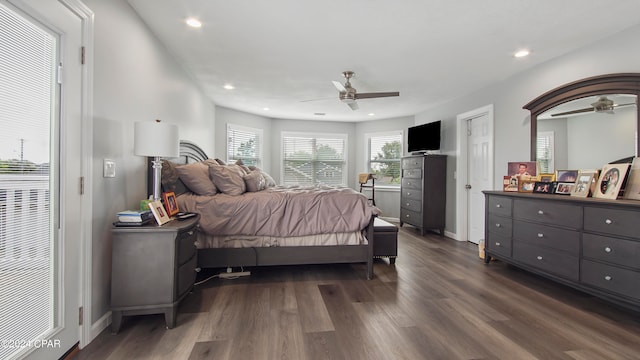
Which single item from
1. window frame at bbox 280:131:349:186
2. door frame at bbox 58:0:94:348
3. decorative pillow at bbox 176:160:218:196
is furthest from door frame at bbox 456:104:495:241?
door frame at bbox 58:0:94:348

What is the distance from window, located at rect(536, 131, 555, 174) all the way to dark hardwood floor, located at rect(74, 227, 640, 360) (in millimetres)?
1279

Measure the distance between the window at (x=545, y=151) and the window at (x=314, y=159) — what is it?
4.36 m

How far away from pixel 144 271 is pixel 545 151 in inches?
166

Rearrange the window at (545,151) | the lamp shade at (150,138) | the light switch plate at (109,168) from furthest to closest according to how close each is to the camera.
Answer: the window at (545,151)
the lamp shade at (150,138)
the light switch plate at (109,168)

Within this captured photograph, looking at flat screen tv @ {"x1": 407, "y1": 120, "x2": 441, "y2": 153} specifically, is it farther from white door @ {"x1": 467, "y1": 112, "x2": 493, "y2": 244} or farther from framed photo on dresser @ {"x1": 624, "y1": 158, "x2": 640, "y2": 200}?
framed photo on dresser @ {"x1": 624, "y1": 158, "x2": 640, "y2": 200}

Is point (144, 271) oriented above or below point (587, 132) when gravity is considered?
below

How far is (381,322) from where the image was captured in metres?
2.11

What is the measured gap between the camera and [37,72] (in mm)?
1450

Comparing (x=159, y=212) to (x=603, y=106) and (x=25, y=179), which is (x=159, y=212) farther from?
(x=603, y=106)

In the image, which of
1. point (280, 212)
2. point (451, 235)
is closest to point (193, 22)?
point (280, 212)

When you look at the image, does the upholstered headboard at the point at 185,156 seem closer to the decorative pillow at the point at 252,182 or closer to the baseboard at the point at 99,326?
the decorative pillow at the point at 252,182

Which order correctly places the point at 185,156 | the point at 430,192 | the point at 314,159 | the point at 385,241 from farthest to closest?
the point at 314,159, the point at 430,192, the point at 185,156, the point at 385,241

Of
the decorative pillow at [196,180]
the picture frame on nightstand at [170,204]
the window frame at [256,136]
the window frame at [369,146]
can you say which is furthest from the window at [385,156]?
the picture frame on nightstand at [170,204]

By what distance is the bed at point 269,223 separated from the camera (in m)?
2.84
